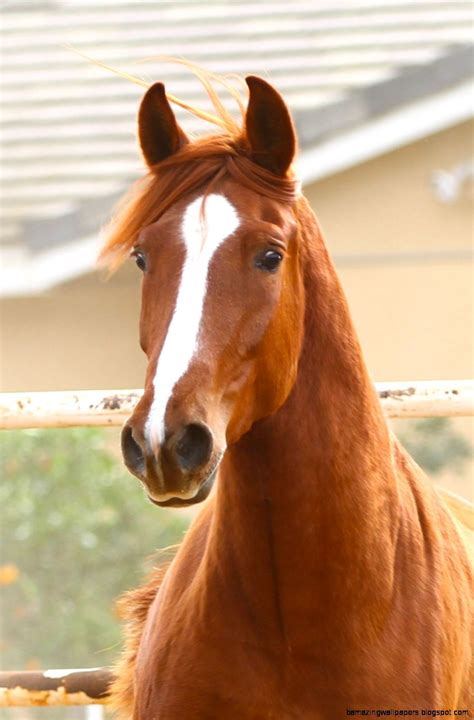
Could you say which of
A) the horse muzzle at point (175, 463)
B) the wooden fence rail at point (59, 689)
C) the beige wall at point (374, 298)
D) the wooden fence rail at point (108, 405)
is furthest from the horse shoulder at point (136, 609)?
the beige wall at point (374, 298)

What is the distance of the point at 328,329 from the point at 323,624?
665 millimetres

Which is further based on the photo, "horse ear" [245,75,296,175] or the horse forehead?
"horse ear" [245,75,296,175]

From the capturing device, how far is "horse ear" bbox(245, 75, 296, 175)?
3.09m

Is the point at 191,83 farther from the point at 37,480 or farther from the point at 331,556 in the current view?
the point at 331,556

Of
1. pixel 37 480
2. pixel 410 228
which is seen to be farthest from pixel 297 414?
pixel 410 228

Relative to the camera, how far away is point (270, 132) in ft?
10.3

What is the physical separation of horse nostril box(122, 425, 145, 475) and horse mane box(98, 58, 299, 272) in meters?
0.60

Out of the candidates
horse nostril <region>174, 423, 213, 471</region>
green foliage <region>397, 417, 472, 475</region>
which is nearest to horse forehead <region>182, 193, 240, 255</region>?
horse nostril <region>174, 423, 213, 471</region>

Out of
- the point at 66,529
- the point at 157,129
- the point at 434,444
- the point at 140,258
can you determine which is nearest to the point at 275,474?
the point at 140,258

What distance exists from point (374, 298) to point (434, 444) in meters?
1.44

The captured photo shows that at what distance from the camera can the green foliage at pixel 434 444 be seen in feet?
32.9

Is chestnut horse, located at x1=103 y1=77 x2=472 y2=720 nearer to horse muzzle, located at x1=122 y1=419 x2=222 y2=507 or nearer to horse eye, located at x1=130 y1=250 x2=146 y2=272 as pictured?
horse eye, located at x1=130 y1=250 x2=146 y2=272

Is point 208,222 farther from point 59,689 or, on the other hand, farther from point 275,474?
point 59,689

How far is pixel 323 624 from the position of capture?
3.06 m
